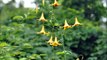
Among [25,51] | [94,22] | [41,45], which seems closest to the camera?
[25,51]

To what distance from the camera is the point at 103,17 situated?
1072 cm

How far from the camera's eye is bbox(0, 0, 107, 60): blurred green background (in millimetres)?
6594

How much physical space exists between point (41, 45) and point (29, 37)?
362 millimetres

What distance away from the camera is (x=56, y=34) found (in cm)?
696

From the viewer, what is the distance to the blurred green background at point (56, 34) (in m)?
6.59

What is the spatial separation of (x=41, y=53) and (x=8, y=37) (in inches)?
28.6

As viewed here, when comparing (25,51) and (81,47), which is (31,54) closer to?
(25,51)

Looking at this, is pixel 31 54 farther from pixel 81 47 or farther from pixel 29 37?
pixel 81 47

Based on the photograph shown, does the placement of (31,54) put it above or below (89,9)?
below

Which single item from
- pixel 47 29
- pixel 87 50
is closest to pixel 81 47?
pixel 87 50

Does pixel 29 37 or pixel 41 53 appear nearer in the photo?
pixel 41 53

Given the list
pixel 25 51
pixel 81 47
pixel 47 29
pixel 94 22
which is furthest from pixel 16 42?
pixel 94 22

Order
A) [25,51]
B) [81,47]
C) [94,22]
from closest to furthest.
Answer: [25,51] < [81,47] < [94,22]

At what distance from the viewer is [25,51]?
6.87 m
